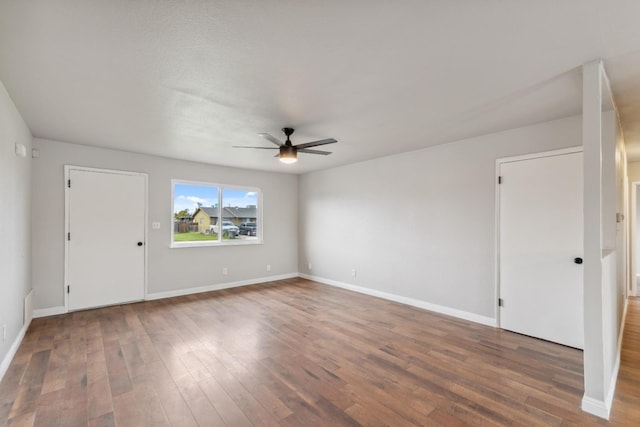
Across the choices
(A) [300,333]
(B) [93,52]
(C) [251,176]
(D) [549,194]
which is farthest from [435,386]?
(C) [251,176]

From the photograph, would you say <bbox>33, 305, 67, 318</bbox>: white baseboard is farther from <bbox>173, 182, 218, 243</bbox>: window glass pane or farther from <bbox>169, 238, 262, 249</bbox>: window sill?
<bbox>173, 182, 218, 243</bbox>: window glass pane

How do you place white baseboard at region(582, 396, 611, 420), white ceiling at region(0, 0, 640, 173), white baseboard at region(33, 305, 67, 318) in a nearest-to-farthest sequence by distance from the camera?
white ceiling at region(0, 0, 640, 173), white baseboard at region(582, 396, 611, 420), white baseboard at region(33, 305, 67, 318)

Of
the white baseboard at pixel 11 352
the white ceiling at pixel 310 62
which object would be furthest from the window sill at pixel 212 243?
the white ceiling at pixel 310 62

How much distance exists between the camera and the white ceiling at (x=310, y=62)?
5.31 feet

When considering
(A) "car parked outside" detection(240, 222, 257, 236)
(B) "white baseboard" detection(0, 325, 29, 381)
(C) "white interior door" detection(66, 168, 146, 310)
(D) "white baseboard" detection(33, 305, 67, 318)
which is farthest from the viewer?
(A) "car parked outside" detection(240, 222, 257, 236)

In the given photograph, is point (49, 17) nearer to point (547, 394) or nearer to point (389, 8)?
point (389, 8)

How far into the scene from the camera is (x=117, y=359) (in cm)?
287

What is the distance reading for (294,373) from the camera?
261cm

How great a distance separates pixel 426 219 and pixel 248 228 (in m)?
3.82

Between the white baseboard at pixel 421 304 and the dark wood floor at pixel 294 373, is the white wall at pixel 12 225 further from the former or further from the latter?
the white baseboard at pixel 421 304

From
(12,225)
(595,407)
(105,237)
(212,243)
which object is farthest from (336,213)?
Result: (12,225)

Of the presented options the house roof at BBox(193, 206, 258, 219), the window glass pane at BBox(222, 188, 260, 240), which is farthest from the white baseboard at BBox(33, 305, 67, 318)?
the window glass pane at BBox(222, 188, 260, 240)

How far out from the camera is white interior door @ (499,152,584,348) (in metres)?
3.18

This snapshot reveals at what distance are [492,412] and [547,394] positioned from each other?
24.4 inches
